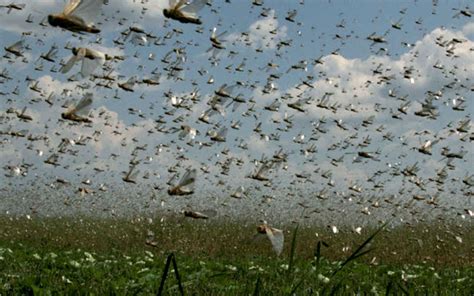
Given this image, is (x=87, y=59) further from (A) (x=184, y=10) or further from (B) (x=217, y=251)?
(B) (x=217, y=251)

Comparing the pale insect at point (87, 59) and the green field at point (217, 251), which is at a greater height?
the pale insect at point (87, 59)

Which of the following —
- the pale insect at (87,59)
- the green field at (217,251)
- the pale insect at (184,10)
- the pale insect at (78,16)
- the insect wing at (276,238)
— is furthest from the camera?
the green field at (217,251)

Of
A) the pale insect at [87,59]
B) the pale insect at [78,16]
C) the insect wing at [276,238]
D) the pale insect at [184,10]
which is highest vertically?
the pale insect at [78,16]

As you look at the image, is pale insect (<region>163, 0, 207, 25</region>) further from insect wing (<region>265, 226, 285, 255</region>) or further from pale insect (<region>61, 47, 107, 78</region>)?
insect wing (<region>265, 226, 285, 255</region>)

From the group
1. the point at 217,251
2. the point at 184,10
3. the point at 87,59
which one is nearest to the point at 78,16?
the point at 87,59

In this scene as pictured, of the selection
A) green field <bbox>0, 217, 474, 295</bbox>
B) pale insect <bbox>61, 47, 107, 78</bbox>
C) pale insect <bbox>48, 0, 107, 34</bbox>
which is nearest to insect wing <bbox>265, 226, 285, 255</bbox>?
pale insect <bbox>48, 0, 107, 34</bbox>

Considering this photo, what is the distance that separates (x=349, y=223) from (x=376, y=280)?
11697 millimetres

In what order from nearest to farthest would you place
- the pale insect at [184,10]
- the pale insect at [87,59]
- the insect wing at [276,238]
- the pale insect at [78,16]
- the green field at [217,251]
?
the insect wing at [276,238] < the pale insect at [78,16] < the pale insect at [87,59] < the pale insect at [184,10] < the green field at [217,251]

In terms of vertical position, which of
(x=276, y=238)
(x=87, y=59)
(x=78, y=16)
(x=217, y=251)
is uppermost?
(x=78, y=16)

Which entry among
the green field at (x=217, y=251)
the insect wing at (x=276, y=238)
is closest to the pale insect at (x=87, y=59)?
the insect wing at (x=276, y=238)

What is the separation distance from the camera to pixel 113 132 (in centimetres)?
1474

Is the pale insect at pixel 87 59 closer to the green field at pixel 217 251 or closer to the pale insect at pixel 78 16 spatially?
the pale insect at pixel 78 16

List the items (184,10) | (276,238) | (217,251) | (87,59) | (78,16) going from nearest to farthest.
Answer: (276,238) → (78,16) → (87,59) → (184,10) → (217,251)

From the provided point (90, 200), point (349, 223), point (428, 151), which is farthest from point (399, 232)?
point (90, 200)
